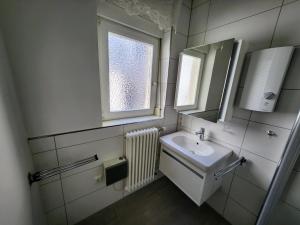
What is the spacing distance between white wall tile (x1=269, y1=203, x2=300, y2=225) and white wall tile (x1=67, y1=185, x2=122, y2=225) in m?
1.46

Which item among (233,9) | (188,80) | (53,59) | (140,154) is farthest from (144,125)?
(233,9)

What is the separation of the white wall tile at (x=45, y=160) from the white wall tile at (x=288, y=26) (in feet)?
6.17

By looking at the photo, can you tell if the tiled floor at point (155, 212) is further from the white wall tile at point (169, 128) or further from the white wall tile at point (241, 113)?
the white wall tile at point (241, 113)

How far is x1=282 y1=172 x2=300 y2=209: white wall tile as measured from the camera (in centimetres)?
88

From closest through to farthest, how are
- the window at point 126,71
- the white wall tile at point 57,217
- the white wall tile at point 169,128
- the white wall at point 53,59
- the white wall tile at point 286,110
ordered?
the white wall at point 53,59, the white wall tile at point 286,110, the white wall tile at point 57,217, the window at point 126,71, the white wall tile at point 169,128

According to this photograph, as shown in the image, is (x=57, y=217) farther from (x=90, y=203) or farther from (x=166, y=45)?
(x=166, y=45)

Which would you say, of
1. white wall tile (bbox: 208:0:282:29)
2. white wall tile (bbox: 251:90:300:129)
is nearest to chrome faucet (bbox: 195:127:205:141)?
white wall tile (bbox: 251:90:300:129)

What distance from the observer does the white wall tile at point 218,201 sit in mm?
1326

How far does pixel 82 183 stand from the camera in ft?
3.79

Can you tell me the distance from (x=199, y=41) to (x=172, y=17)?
0.39 metres

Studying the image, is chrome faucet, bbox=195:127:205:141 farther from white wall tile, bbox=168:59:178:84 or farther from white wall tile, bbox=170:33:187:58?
white wall tile, bbox=170:33:187:58

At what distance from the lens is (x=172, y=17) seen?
48.5 inches

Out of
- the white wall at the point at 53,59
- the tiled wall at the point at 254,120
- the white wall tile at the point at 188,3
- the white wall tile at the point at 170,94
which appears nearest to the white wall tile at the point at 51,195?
the white wall at the point at 53,59

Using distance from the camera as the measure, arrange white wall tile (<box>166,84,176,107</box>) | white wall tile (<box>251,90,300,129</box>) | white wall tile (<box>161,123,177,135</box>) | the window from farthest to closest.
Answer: white wall tile (<box>161,123,177,135</box>), white wall tile (<box>166,84,176,107</box>), the window, white wall tile (<box>251,90,300,129</box>)
